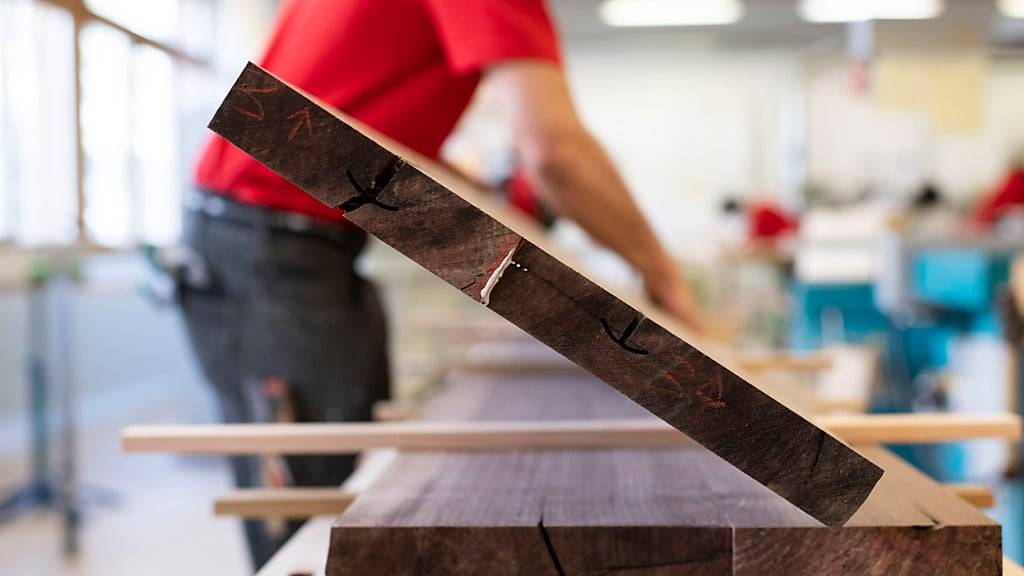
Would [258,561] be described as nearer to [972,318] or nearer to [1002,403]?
[1002,403]

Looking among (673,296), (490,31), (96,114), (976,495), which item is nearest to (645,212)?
(96,114)

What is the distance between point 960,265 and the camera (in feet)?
10.1

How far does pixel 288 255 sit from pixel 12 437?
4283 mm

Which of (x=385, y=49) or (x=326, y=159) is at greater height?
(x=385, y=49)

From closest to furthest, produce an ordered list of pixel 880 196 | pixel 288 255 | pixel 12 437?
pixel 288 255
pixel 12 437
pixel 880 196

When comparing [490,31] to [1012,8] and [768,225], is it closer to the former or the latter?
[768,225]

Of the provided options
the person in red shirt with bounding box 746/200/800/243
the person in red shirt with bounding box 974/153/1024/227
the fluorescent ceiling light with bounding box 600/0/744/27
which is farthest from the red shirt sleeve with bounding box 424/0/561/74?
the fluorescent ceiling light with bounding box 600/0/744/27

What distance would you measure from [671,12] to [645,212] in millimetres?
4045

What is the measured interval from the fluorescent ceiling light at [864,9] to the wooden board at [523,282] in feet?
25.5

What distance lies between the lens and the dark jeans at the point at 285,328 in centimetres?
138

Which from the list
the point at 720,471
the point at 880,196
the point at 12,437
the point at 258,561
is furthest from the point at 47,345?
the point at 880,196

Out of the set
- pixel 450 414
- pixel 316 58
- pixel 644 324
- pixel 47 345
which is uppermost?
pixel 316 58

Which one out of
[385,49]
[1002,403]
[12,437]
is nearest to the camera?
[385,49]

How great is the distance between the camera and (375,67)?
1.28 m
